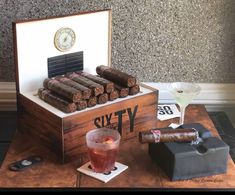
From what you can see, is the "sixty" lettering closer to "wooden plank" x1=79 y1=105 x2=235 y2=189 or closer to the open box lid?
"wooden plank" x1=79 y1=105 x2=235 y2=189

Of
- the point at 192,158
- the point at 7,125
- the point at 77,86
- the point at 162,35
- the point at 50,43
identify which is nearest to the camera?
the point at 192,158

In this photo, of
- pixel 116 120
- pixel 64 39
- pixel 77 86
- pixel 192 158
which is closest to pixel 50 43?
pixel 64 39

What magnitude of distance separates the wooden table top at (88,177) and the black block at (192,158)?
0.6 inches

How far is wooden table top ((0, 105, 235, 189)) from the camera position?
1087 millimetres

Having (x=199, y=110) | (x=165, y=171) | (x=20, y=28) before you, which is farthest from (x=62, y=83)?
(x=199, y=110)

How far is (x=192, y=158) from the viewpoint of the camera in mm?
1095

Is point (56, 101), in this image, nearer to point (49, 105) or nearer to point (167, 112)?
point (49, 105)

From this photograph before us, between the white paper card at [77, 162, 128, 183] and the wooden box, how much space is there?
0.05m

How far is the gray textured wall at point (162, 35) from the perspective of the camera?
59.0 inches

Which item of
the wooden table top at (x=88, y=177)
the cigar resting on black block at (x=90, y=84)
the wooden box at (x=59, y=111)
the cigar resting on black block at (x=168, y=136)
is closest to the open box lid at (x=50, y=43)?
the wooden box at (x=59, y=111)

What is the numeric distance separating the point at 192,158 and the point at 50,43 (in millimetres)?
511

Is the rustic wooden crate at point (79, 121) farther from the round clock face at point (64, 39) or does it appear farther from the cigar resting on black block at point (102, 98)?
the round clock face at point (64, 39)

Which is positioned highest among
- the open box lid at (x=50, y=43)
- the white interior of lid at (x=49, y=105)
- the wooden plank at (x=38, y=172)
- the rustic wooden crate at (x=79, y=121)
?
the open box lid at (x=50, y=43)

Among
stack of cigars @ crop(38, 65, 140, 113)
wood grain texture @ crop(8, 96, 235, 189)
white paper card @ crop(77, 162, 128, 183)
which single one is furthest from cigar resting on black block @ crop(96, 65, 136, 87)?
white paper card @ crop(77, 162, 128, 183)
